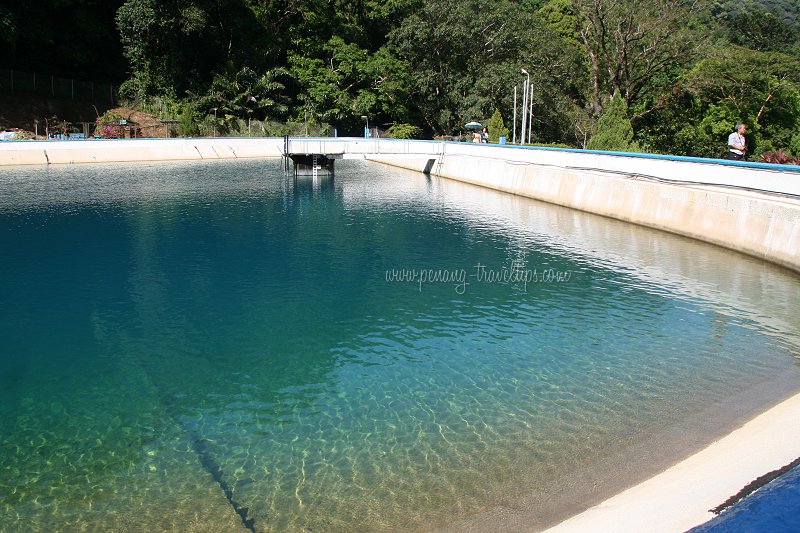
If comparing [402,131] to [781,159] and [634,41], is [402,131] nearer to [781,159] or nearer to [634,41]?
[634,41]

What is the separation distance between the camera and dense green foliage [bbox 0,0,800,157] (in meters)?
51.8

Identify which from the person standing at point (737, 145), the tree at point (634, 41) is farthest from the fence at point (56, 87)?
the person standing at point (737, 145)

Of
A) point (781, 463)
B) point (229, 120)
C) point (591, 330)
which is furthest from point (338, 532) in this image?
point (229, 120)

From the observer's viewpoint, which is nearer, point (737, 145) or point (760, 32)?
point (737, 145)

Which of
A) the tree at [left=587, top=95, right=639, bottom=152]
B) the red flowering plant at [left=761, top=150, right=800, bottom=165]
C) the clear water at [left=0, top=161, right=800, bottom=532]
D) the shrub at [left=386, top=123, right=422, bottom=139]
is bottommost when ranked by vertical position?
the clear water at [left=0, top=161, right=800, bottom=532]

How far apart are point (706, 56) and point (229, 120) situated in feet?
130

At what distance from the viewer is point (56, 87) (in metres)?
61.0

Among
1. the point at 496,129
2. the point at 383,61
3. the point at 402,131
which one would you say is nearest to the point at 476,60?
the point at 383,61

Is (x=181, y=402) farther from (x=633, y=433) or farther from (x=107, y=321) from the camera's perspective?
(x=633, y=433)

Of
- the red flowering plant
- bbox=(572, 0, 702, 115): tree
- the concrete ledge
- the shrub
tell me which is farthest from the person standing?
the shrub

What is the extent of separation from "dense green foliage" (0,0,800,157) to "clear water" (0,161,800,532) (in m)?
31.0

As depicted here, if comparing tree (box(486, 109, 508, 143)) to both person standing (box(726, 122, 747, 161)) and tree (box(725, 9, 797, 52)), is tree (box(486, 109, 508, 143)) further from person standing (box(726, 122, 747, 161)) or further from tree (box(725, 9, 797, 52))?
tree (box(725, 9, 797, 52))

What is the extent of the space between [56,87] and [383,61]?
30.0m

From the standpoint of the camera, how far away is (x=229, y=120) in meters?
61.3
